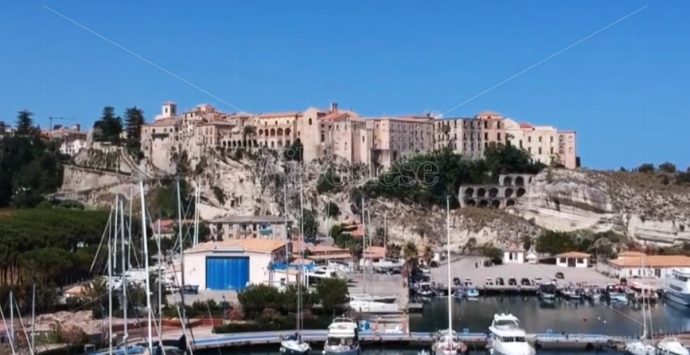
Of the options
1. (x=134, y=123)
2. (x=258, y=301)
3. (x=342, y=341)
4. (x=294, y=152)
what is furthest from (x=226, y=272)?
(x=134, y=123)

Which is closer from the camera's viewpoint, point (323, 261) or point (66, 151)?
point (323, 261)

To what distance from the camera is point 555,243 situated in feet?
171

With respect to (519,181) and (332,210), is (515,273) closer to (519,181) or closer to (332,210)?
(519,181)

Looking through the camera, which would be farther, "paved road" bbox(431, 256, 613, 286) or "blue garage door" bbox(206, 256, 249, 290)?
"paved road" bbox(431, 256, 613, 286)

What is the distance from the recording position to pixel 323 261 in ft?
148

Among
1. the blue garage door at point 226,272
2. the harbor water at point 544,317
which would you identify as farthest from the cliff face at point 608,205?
the blue garage door at point 226,272

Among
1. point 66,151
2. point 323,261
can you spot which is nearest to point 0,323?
point 323,261

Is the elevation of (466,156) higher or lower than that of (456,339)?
higher

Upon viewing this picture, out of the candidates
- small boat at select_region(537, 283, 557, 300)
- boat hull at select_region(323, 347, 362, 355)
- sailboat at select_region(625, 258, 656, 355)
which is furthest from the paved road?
boat hull at select_region(323, 347, 362, 355)

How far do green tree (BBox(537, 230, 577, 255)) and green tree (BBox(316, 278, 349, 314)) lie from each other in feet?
73.6

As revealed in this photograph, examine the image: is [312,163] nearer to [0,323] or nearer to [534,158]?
[534,158]

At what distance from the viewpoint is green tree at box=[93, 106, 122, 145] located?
7462 cm

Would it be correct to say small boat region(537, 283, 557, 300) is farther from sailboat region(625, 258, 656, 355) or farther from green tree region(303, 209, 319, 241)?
green tree region(303, 209, 319, 241)

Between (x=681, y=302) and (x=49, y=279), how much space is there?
26.1 m
